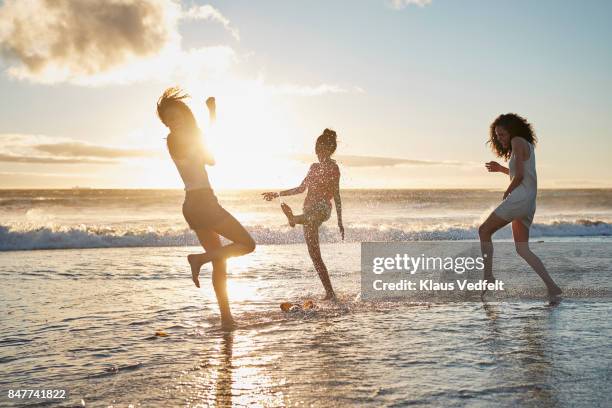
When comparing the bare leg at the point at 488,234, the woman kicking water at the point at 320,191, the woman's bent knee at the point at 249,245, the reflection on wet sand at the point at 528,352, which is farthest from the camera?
the woman kicking water at the point at 320,191

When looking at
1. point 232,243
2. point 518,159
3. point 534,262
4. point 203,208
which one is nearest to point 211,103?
point 203,208

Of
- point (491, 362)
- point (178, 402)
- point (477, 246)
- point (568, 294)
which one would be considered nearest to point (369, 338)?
point (491, 362)

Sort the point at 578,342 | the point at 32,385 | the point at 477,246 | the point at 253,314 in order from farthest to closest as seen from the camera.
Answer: the point at 477,246
the point at 253,314
the point at 578,342
the point at 32,385

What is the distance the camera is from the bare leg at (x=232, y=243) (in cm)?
530

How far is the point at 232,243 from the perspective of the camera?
5.39m

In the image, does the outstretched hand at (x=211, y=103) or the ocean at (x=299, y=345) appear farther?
the outstretched hand at (x=211, y=103)

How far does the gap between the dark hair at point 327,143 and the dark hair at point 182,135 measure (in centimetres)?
236

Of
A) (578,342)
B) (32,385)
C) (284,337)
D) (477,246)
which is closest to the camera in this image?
(32,385)

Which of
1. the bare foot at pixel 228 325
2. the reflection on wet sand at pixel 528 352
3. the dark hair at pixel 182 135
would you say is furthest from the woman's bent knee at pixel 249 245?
the reflection on wet sand at pixel 528 352

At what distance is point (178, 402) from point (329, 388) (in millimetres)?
957

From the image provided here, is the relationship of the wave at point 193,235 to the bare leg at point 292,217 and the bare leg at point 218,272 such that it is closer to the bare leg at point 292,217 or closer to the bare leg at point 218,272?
the bare leg at point 292,217

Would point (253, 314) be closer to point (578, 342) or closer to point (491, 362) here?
point (491, 362)

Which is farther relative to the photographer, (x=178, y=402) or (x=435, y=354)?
(x=435, y=354)

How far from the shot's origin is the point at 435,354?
434 centimetres
